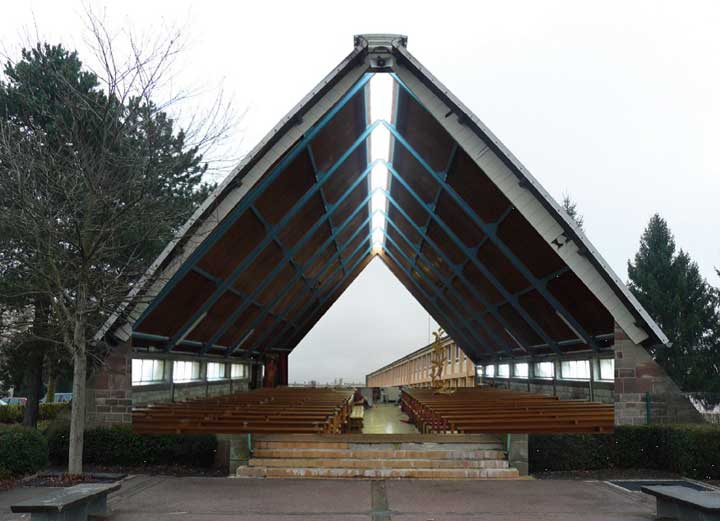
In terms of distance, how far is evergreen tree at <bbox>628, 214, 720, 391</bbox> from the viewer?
103 ft

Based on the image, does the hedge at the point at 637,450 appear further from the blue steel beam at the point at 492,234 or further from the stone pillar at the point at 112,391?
the stone pillar at the point at 112,391

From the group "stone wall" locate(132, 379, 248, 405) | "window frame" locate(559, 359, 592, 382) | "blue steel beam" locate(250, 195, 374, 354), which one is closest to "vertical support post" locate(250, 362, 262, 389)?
"stone wall" locate(132, 379, 248, 405)

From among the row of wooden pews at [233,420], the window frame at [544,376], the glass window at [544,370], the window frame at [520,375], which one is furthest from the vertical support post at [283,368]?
the row of wooden pews at [233,420]

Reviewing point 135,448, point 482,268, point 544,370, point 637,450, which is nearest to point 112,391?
point 135,448

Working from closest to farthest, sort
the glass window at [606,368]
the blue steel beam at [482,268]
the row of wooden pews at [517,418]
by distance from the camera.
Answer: the row of wooden pews at [517,418] → the glass window at [606,368] → the blue steel beam at [482,268]

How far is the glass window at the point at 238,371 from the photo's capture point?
2755cm

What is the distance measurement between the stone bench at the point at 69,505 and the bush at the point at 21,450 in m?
3.36

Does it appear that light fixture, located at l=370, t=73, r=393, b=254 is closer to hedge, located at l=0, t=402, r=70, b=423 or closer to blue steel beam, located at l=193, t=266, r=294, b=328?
blue steel beam, located at l=193, t=266, r=294, b=328

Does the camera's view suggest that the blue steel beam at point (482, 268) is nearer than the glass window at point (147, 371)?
No

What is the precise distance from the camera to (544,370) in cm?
2297


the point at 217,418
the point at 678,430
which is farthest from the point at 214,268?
the point at 678,430

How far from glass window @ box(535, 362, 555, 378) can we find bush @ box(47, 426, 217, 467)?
13.5m

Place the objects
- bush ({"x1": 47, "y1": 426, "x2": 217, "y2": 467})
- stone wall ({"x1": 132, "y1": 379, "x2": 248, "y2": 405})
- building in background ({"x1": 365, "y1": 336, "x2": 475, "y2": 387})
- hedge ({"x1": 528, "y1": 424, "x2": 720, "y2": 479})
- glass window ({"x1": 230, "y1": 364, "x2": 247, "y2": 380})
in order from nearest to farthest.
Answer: hedge ({"x1": 528, "y1": 424, "x2": 720, "y2": 479})
bush ({"x1": 47, "y1": 426, "x2": 217, "y2": 467})
stone wall ({"x1": 132, "y1": 379, "x2": 248, "y2": 405})
glass window ({"x1": 230, "y1": 364, "x2": 247, "y2": 380})
building in background ({"x1": 365, "y1": 336, "x2": 475, "y2": 387})

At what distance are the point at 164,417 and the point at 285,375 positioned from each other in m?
23.7
